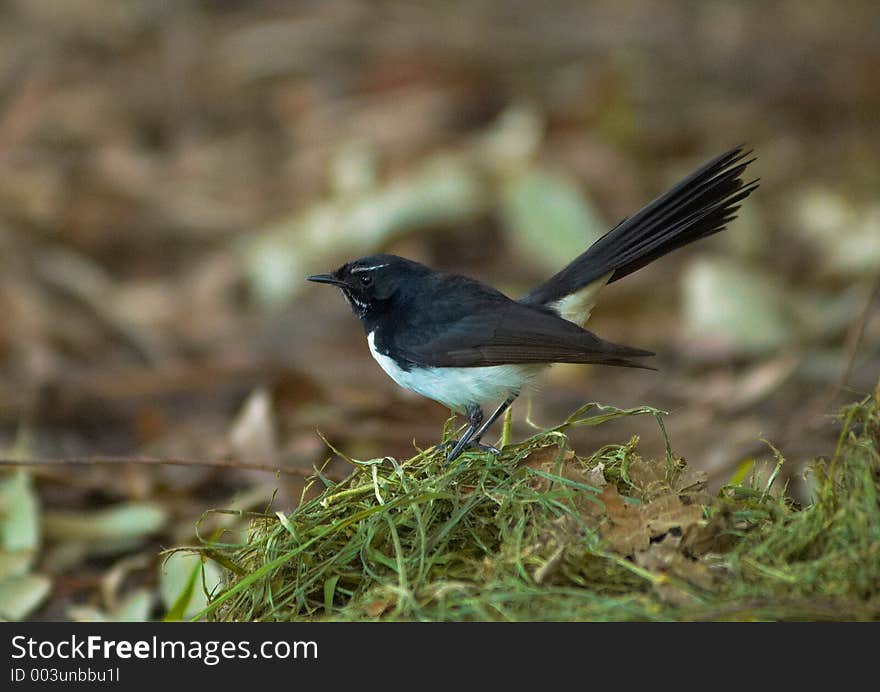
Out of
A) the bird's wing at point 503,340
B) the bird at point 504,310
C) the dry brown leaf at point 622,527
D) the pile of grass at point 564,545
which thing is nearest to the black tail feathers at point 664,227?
the bird at point 504,310

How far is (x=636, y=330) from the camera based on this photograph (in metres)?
8.52

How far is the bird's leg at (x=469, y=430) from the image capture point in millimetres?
3678

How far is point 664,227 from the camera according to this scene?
14.1ft

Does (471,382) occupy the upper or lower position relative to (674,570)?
upper

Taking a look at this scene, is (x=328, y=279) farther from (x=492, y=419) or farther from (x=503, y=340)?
(x=492, y=419)

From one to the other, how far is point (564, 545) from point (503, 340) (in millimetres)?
1327

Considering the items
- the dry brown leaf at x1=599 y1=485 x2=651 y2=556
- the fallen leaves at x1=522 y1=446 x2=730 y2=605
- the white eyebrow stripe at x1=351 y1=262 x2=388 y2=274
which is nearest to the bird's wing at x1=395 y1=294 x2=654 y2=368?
the white eyebrow stripe at x1=351 y1=262 x2=388 y2=274

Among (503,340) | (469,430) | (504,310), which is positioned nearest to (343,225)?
(504,310)

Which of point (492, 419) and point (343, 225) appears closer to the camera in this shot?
point (492, 419)

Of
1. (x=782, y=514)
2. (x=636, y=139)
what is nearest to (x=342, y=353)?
(x=636, y=139)

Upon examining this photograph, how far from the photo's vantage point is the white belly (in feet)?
14.1

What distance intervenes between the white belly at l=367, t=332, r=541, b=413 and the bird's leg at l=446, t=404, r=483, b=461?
0.12 ft

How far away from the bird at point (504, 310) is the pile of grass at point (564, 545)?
61cm
